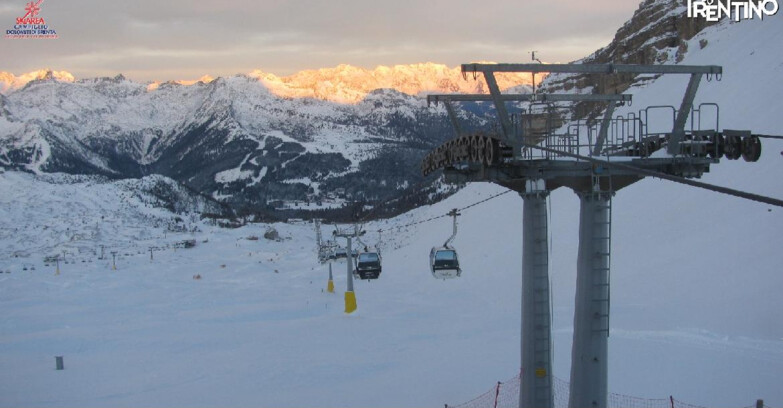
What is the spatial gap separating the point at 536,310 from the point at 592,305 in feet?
4.03

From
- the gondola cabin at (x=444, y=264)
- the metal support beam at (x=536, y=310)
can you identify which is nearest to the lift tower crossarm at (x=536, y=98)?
the metal support beam at (x=536, y=310)

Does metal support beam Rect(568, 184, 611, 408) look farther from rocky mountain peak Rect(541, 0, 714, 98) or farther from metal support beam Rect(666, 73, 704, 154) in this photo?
rocky mountain peak Rect(541, 0, 714, 98)

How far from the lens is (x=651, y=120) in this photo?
61.9 metres

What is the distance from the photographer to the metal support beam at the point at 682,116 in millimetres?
15102

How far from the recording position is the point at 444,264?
27219 mm

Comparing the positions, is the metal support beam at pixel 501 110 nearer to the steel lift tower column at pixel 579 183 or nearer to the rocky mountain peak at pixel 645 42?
the steel lift tower column at pixel 579 183

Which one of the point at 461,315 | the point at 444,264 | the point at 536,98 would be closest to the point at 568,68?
the point at 536,98

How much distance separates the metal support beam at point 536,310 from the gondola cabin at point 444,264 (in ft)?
35.4

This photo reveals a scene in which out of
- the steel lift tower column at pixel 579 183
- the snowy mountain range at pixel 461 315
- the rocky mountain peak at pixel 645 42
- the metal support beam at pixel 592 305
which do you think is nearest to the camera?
the steel lift tower column at pixel 579 183

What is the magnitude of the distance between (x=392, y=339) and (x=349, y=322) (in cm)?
574

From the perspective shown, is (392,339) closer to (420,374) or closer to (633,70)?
(420,374)
